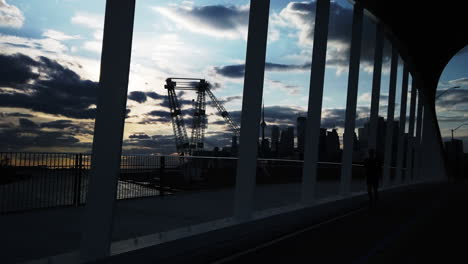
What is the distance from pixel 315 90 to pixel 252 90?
384 cm

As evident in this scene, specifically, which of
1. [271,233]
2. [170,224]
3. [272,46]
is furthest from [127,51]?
[272,46]

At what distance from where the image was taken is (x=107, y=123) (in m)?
4.80

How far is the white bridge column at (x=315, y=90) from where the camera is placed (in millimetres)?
11445

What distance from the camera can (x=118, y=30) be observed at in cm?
482

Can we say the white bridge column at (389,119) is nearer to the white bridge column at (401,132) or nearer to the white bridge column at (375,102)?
the white bridge column at (401,132)

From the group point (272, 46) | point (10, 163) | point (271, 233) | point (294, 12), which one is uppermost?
point (294, 12)

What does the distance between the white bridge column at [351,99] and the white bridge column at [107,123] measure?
11225mm

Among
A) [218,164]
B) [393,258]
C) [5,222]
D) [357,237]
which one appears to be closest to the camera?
[393,258]

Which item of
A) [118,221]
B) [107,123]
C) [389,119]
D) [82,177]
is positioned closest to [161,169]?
[82,177]

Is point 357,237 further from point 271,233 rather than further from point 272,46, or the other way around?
point 272,46

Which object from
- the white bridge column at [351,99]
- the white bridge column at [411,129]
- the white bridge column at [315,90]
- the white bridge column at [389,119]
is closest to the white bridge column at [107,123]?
the white bridge column at [315,90]

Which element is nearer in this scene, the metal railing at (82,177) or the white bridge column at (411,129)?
the metal railing at (82,177)

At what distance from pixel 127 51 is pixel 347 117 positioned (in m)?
11.2

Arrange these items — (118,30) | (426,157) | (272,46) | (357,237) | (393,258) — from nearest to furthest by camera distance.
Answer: (118,30) < (393,258) < (357,237) < (272,46) < (426,157)
